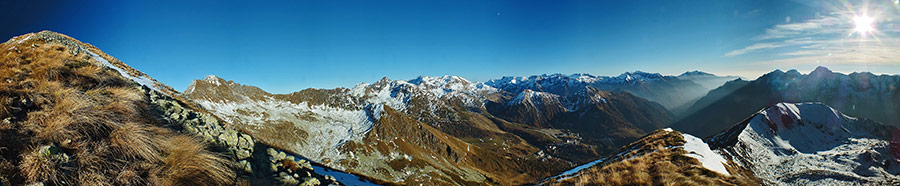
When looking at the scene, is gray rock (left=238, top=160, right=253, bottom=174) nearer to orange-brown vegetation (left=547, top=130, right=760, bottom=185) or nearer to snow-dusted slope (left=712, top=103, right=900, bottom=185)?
orange-brown vegetation (left=547, top=130, right=760, bottom=185)

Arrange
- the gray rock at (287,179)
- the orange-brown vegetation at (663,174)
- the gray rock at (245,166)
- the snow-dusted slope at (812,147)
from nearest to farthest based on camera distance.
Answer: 1. the orange-brown vegetation at (663,174)
2. the gray rock at (245,166)
3. the gray rock at (287,179)
4. the snow-dusted slope at (812,147)

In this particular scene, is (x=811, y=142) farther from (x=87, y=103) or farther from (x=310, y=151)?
(x=310, y=151)

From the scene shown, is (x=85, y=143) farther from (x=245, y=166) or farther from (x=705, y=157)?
(x=705, y=157)

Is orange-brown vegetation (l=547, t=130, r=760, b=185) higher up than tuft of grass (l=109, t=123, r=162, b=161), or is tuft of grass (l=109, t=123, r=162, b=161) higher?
tuft of grass (l=109, t=123, r=162, b=161)

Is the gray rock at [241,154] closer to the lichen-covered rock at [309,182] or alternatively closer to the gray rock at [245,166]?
the gray rock at [245,166]

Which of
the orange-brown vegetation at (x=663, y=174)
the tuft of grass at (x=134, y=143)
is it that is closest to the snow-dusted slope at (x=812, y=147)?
the orange-brown vegetation at (x=663, y=174)

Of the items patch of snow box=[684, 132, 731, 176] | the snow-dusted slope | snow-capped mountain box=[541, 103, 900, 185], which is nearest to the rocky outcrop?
snow-capped mountain box=[541, 103, 900, 185]

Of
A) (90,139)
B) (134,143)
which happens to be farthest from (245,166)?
(90,139)
